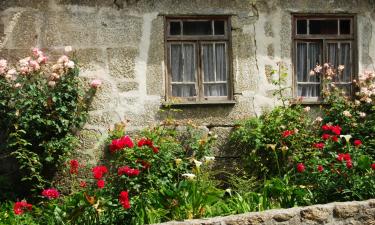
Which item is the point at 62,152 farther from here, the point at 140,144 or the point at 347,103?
the point at 347,103

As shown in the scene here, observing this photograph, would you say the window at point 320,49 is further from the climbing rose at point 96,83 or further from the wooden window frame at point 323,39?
the climbing rose at point 96,83

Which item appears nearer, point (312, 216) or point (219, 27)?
point (312, 216)

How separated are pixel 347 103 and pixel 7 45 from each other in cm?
464

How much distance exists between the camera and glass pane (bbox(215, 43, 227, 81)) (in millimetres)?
7816

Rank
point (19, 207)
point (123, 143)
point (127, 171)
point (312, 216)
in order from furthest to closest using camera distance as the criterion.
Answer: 1. point (123, 143)
2. point (127, 171)
3. point (19, 207)
4. point (312, 216)

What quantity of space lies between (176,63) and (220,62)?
24.5 inches

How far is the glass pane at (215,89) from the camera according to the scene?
7.78 meters

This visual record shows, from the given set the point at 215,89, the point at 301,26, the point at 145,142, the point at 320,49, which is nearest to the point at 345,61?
the point at 320,49

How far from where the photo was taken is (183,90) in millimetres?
7738

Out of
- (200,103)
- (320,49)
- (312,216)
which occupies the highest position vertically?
(320,49)

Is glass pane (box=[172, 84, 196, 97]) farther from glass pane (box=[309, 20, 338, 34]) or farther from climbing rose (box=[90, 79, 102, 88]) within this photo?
glass pane (box=[309, 20, 338, 34])

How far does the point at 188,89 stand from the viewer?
775 cm

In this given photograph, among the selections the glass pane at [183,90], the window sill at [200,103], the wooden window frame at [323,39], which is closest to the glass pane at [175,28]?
the glass pane at [183,90]

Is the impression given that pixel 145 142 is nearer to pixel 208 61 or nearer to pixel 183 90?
pixel 183 90
